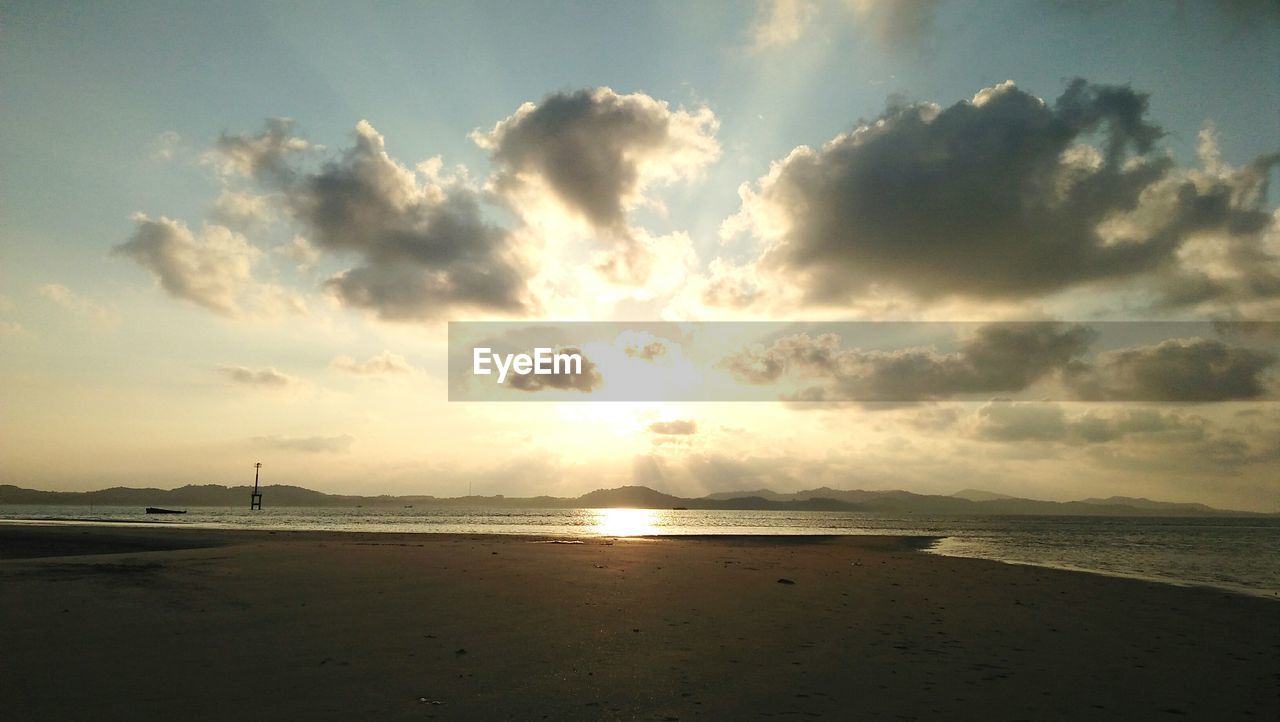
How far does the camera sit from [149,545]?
32344mm

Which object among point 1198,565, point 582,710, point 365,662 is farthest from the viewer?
point 1198,565

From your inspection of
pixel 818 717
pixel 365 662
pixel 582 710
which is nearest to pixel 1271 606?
pixel 818 717

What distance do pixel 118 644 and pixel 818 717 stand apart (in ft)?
33.7

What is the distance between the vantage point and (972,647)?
11.6 m

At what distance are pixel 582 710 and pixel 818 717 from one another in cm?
274

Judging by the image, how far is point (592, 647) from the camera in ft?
34.7

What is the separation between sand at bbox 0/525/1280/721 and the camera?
7.80 m

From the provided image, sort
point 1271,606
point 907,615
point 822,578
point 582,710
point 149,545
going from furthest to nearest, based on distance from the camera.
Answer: point 149,545
point 822,578
point 1271,606
point 907,615
point 582,710

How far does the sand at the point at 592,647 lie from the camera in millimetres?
7805

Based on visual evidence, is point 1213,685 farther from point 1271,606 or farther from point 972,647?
point 1271,606

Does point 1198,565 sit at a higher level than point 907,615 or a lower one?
lower

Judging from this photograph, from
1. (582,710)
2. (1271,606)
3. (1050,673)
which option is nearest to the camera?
(582,710)

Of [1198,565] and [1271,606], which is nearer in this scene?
[1271,606]

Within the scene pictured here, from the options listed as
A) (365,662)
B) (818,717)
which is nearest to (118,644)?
(365,662)
